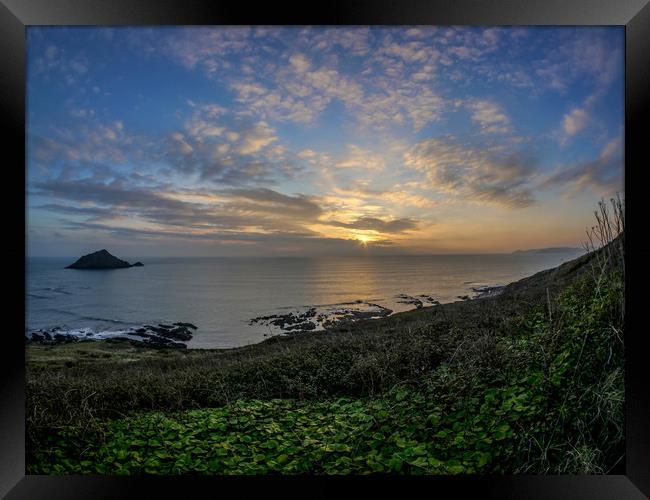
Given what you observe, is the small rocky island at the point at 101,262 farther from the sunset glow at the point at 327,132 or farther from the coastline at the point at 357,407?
the coastline at the point at 357,407

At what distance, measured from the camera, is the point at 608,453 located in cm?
213

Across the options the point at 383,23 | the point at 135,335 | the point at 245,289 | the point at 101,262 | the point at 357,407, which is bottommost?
the point at 357,407

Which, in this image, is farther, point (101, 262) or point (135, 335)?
point (135, 335)

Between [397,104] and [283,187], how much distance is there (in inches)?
51.9

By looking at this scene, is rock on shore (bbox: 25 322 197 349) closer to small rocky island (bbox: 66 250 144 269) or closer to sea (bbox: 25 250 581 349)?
sea (bbox: 25 250 581 349)

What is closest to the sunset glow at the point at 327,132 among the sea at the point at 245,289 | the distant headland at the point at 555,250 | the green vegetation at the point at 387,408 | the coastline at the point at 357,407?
the distant headland at the point at 555,250

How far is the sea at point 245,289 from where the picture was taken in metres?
3.36

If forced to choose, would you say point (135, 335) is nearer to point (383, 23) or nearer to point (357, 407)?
point (357, 407)

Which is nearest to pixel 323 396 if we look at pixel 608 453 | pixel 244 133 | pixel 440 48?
pixel 608 453

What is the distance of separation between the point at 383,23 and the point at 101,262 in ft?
10.6

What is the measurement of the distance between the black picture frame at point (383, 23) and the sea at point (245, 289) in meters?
1.07

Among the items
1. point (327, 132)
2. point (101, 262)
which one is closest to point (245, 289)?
point (101, 262)

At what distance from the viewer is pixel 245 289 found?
164 inches

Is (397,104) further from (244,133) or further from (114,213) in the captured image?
(114,213)
